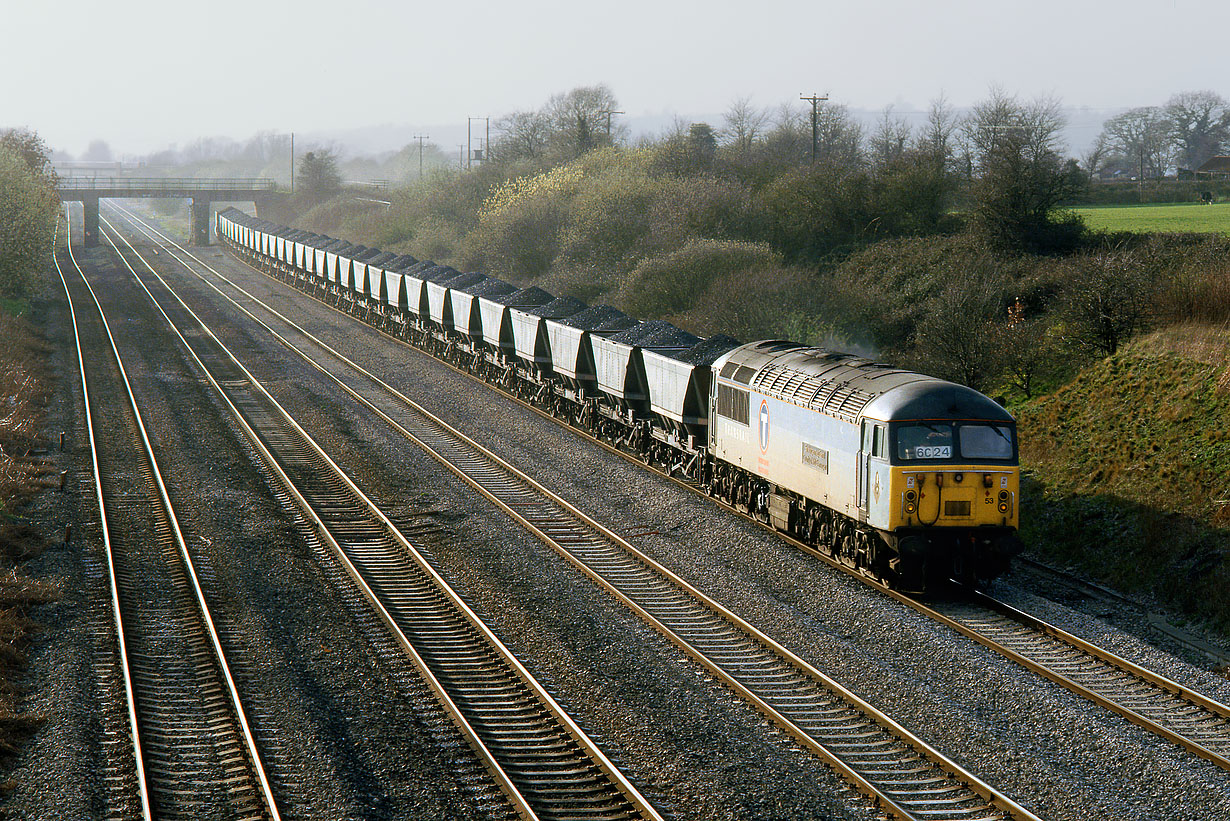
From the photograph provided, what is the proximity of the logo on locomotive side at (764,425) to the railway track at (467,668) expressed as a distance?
21.5ft

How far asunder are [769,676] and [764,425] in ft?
24.5

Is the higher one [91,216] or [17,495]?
[91,216]

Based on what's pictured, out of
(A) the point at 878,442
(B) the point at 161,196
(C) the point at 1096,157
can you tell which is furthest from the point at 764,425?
(B) the point at 161,196

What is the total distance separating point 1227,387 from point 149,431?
81.7 ft

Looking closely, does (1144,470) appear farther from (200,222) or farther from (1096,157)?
(200,222)

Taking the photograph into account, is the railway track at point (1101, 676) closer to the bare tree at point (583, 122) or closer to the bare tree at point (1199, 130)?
the bare tree at point (583, 122)

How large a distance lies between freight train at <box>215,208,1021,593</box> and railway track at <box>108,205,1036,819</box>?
3015 mm

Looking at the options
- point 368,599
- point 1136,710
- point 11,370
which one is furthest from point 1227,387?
point 11,370

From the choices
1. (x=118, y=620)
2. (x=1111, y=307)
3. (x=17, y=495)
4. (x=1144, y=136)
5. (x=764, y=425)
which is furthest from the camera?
(x=1144, y=136)

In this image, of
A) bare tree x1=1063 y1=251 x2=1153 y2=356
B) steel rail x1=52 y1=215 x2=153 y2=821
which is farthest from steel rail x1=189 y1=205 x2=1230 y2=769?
bare tree x1=1063 y1=251 x2=1153 y2=356

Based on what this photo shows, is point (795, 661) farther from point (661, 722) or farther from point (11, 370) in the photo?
point (11, 370)

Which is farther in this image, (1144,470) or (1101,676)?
(1144,470)

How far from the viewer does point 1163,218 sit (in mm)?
43188

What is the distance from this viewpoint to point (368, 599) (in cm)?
1623
